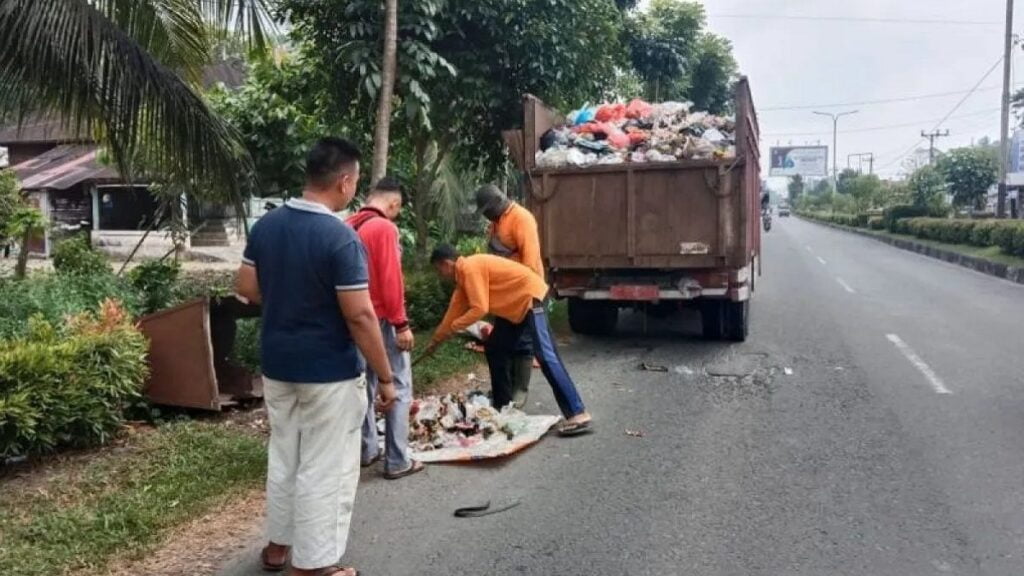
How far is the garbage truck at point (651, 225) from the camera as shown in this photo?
884 cm

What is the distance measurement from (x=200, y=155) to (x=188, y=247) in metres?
19.8

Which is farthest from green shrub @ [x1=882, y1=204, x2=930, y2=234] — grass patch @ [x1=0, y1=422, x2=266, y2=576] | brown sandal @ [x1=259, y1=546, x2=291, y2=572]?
brown sandal @ [x1=259, y1=546, x2=291, y2=572]

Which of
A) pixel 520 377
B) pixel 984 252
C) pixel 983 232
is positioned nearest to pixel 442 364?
pixel 520 377

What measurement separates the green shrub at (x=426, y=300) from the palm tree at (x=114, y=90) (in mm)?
3039

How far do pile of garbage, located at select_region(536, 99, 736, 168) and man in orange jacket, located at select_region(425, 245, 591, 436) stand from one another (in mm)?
3263

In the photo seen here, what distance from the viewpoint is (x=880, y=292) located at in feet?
49.8

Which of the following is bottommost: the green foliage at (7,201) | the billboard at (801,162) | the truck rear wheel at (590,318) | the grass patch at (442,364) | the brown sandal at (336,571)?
the brown sandal at (336,571)

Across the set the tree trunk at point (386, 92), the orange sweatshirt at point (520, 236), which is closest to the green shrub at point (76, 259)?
the tree trunk at point (386, 92)

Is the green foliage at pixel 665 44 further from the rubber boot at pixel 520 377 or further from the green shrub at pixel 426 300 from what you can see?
the rubber boot at pixel 520 377

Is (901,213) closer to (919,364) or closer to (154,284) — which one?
(919,364)

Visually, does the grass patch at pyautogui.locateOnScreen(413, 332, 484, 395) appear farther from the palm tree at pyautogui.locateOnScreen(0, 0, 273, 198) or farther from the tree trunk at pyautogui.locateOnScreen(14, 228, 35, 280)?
the tree trunk at pyautogui.locateOnScreen(14, 228, 35, 280)

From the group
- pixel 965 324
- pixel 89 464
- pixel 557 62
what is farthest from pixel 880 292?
pixel 89 464

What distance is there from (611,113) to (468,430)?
5609 millimetres

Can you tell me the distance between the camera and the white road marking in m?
7.52
